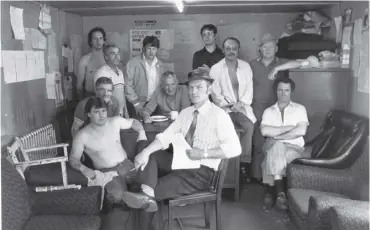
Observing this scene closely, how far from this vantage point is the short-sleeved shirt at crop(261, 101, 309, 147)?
3900 mm

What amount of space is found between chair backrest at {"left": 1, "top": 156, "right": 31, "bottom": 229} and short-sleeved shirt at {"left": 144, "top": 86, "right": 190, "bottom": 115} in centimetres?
214

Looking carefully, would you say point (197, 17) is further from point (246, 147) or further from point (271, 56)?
point (246, 147)

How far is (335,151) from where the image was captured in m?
3.64

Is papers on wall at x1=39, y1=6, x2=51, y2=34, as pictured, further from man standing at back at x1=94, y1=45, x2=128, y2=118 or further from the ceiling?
man standing at back at x1=94, y1=45, x2=128, y2=118

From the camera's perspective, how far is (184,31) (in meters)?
6.00

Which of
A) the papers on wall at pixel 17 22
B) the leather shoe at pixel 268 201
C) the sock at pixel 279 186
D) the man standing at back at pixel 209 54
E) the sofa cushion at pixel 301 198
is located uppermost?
the papers on wall at pixel 17 22

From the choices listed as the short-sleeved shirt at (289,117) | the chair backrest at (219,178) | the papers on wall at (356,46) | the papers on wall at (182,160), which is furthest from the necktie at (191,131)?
the papers on wall at (356,46)

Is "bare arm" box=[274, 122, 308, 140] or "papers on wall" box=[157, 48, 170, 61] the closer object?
"bare arm" box=[274, 122, 308, 140]

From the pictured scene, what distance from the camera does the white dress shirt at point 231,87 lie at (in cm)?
464

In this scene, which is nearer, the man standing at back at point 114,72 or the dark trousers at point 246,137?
the dark trousers at point 246,137

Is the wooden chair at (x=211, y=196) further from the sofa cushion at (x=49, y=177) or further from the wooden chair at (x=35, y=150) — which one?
the wooden chair at (x=35, y=150)

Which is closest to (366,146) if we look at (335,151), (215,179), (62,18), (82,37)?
(335,151)

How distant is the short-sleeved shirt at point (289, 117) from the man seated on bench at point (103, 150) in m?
1.29

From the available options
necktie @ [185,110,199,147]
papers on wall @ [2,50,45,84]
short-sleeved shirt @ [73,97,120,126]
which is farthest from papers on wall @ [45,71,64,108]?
necktie @ [185,110,199,147]
